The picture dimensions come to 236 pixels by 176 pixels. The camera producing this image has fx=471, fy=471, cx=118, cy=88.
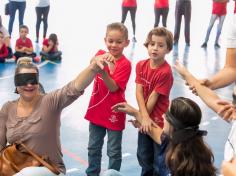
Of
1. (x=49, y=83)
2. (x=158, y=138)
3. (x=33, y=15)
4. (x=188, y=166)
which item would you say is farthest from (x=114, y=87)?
(x=33, y=15)

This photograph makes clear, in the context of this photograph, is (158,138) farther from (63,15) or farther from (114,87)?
(63,15)

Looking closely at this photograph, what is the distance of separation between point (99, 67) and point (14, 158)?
868mm

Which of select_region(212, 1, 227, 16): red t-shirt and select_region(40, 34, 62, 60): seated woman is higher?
select_region(212, 1, 227, 16): red t-shirt

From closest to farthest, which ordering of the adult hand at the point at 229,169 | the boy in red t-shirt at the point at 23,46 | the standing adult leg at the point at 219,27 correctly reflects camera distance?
the adult hand at the point at 229,169 < the boy in red t-shirt at the point at 23,46 < the standing adult leg at the point at 219,27

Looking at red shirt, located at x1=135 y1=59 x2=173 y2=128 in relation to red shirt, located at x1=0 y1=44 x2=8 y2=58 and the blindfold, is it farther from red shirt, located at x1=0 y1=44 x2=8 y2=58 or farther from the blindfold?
red shirt, located at x1=0 y1=44 x2=8 y2=58

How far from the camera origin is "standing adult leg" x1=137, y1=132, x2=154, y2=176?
418 centimetres

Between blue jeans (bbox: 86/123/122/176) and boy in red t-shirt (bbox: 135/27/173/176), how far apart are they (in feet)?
0.69

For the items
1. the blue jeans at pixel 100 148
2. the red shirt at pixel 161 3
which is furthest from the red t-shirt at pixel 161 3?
→ the blue jeans at pixel 100 148

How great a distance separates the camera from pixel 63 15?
17391 mm

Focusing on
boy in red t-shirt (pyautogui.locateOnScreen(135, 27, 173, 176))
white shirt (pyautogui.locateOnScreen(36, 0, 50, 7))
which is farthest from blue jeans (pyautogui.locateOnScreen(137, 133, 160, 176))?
white shirt (pyautogui.locateOnScreen(36, 0, 50, 7))

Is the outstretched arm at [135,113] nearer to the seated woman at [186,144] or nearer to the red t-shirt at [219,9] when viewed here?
the seated woman at [186,144]

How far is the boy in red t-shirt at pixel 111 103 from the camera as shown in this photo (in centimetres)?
416

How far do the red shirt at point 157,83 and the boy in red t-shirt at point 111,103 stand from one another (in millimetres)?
140

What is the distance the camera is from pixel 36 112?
3455 millimetres
